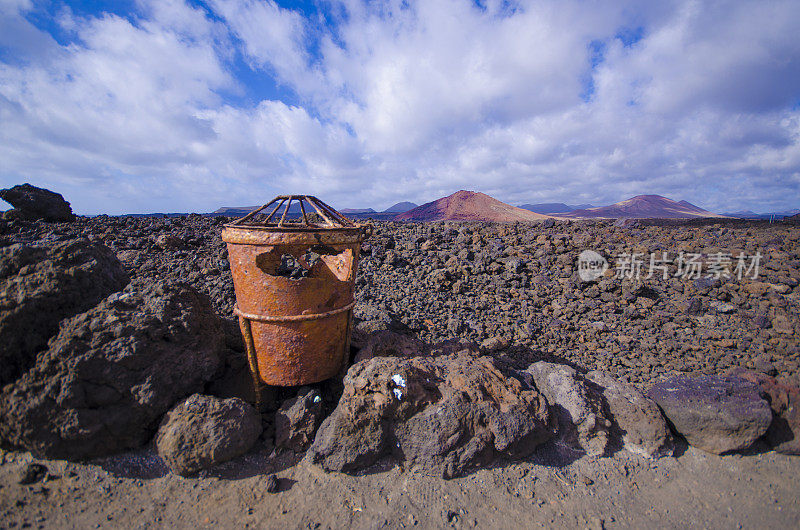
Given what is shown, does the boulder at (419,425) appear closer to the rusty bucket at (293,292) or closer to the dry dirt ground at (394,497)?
the dry dirt ground at (394,497)

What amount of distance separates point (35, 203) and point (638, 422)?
1303 cm

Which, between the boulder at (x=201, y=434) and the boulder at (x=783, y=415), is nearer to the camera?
the boulder at (x=201, y=434)

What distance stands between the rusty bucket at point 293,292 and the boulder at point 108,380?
0.46m

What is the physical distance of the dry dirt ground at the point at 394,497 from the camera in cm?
212

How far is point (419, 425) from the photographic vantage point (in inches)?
98.3

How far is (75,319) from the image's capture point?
238 centimetres

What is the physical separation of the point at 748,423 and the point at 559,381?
1368 mm

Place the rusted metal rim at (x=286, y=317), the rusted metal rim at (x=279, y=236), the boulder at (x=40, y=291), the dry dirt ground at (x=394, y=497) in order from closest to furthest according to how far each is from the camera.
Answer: the dry dirt ground at (x=394, y=497) < the boulder at (x=40, y=291) < the rusted metal rim at (x=279, y=236) < the rusted metal rim at (x=286, y=317)

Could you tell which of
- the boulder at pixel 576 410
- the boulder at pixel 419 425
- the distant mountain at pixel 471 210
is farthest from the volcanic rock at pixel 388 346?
the distant mountain at pixel 471 210

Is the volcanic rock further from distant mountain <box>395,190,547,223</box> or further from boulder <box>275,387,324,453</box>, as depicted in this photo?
distant mountain <box>395,190,547,223</box>

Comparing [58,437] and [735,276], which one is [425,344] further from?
[735,276]

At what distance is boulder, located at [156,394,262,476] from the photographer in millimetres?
2318

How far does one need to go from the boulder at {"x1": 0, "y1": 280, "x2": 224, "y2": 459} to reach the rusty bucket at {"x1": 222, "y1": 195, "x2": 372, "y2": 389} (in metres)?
0.46

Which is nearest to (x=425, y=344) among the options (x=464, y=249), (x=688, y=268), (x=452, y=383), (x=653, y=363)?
(x=452, y=383)
